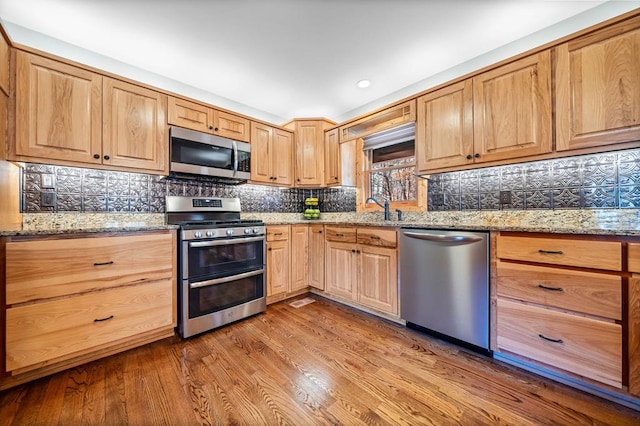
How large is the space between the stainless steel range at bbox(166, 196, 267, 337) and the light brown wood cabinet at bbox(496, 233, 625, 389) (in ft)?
6.48

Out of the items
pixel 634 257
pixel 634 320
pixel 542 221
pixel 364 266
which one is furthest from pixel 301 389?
pixel 542 221

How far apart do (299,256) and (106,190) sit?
76.4 inches

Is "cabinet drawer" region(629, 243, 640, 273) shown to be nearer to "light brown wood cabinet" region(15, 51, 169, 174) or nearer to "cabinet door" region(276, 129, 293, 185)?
"cabinet door" region(276, 129, 293, 185)

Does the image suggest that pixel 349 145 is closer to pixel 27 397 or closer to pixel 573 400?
pixel 573 400

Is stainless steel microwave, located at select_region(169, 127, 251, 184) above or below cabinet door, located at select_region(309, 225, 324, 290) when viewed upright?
above

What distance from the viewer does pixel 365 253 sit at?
7.71 feet

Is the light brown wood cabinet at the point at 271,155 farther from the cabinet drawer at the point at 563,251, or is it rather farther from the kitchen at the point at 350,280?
the cabinet drawer at the point at 563,251

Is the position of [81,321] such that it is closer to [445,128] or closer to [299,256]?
[299,256]

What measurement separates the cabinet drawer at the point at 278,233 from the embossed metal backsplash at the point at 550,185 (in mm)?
1613

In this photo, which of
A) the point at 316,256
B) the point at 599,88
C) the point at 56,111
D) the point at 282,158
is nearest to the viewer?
the point at 599,88

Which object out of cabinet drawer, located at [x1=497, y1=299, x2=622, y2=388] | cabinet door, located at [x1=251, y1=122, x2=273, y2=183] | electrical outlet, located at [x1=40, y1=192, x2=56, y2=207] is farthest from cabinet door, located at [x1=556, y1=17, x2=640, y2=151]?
electrical outlet, located at [x1=40, y1=192, x2=56, y2=207]

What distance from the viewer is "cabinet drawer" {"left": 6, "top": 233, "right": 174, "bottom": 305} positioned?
4.42ft

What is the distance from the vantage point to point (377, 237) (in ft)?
7.36

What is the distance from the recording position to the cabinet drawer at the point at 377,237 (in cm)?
214
